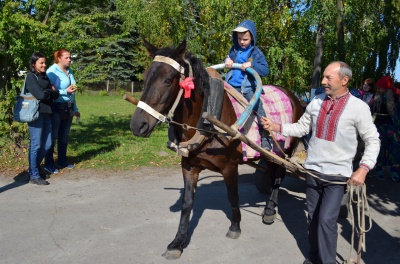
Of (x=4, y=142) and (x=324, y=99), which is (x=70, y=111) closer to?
(x=4, y=142)

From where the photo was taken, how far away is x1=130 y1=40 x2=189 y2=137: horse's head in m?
3.51

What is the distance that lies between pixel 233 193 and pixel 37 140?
3.77 meters

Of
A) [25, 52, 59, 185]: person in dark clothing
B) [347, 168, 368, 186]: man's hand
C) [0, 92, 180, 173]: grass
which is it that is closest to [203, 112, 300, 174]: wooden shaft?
[347, 168, 368, 186]: man's hand

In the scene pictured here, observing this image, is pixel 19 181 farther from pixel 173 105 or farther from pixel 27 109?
pixel 173 105

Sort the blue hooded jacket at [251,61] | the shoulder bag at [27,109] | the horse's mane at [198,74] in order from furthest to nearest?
1. the shoulder bag at [27,109]
2. the blue hooded jacket at [251,61]
3. the horse's mane at [198,74]

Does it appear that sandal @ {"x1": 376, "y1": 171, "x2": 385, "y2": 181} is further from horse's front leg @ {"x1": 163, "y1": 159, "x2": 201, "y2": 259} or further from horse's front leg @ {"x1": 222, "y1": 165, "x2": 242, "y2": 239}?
horse's front leg @ {"x1": 163, "y1": 159, "x2": 201, "y2": 259}

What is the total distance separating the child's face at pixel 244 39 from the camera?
4730 mm

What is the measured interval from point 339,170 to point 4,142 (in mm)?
7203

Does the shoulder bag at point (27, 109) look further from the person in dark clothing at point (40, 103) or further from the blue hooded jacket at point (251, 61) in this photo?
the blue hooded jacket at point (251, 61)

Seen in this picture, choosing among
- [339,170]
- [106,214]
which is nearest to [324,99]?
[339,170]

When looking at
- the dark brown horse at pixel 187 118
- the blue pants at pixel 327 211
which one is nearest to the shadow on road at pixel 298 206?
the dark brown horse at pixel 187 118

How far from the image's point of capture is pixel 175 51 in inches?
146

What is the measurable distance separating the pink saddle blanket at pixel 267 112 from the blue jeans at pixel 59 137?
3930 mm

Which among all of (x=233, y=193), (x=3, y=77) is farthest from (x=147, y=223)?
(x=3, y=77)
